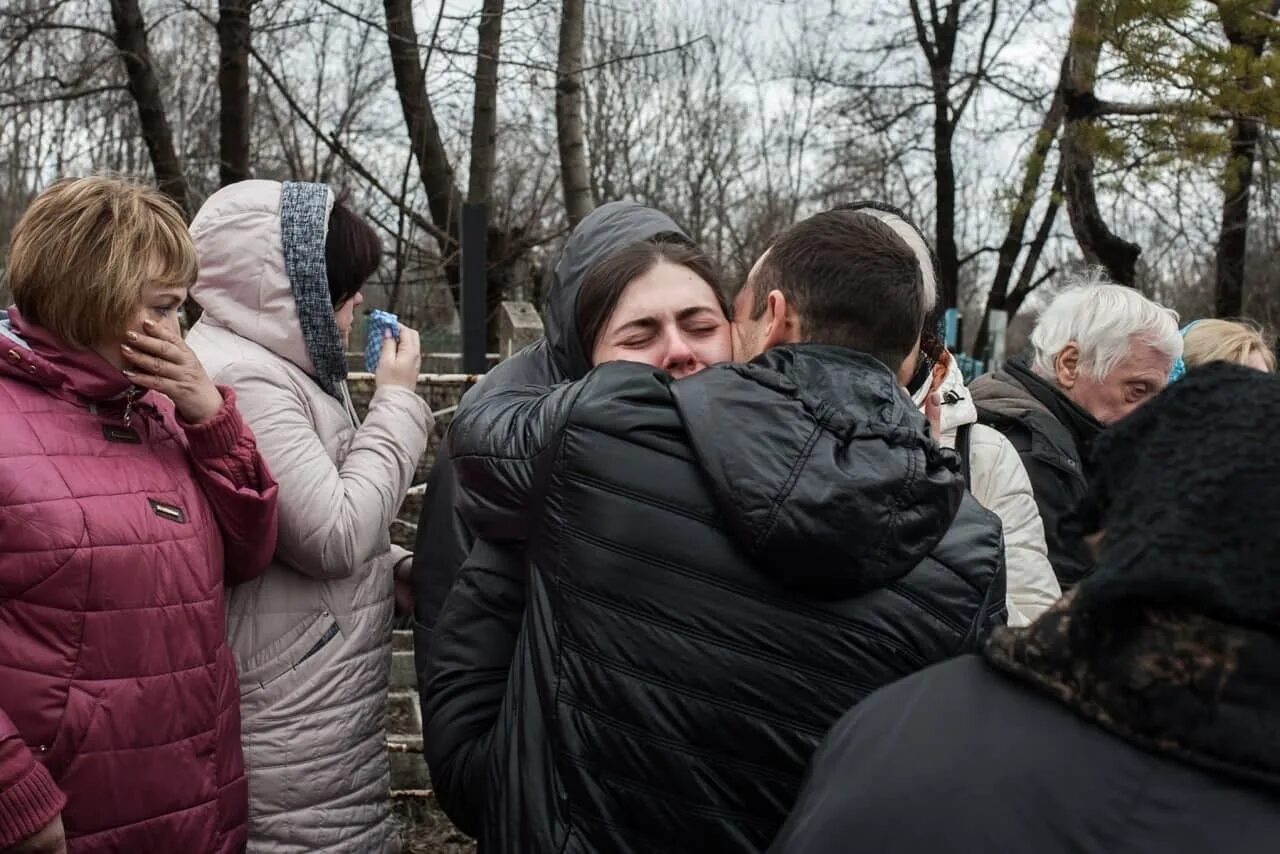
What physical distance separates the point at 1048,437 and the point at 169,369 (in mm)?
→ 2146

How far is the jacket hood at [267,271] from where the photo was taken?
2.32 meters

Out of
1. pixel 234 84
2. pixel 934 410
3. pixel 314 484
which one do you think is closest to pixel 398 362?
pixel 314 484

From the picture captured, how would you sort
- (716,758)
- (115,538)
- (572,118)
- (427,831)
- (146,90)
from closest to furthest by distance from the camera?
(716,758), (115,538), (427,831), (572,118), (146,90)

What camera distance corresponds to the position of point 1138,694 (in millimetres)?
855

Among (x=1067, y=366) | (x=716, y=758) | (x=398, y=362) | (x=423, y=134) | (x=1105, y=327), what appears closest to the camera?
(x=716, y=758)

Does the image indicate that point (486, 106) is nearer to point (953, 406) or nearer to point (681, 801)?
point (953, 406)

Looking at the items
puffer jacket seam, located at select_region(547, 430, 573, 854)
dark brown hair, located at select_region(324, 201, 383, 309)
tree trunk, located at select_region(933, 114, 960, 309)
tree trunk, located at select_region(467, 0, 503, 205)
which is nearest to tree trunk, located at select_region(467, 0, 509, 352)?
tree trunk, located at select_region(467, 0, 503, 205)

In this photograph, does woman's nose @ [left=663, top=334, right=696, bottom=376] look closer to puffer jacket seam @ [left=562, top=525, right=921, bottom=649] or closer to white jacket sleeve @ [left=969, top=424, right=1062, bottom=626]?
puffer jacket seam @ [left=562, top=525, right=921, bottom=649]

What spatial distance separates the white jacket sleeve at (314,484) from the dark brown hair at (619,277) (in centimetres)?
54

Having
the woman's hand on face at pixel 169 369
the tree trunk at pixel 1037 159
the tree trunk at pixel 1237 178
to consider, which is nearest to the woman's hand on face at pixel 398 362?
the woman's hand on face at pixel 169 369

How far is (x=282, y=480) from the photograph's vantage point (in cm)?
Result: 223

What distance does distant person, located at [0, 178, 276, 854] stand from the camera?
5.85 ft

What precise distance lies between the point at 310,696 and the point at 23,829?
650mm

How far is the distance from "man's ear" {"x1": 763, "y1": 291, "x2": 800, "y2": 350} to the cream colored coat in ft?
3.45
